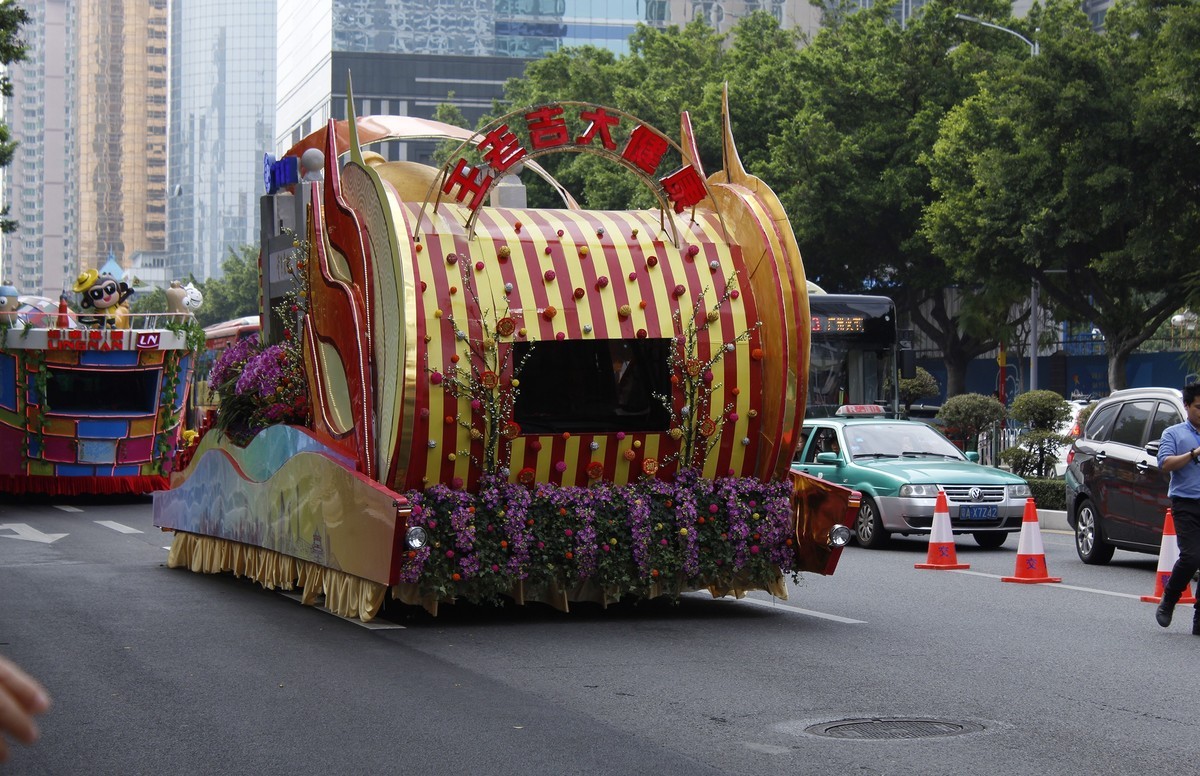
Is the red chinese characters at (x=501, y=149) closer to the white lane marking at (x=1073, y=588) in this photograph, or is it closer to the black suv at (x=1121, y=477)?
the white lane marking at (x=1073, y=588)

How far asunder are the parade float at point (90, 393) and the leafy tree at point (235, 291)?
7773 centimetres

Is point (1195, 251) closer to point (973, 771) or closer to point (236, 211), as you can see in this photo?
point (973, 771)

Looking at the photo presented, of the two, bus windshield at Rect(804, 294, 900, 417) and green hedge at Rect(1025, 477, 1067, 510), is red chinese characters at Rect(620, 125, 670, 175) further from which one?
bus windshield at Rect(804, 294, 900, 417)

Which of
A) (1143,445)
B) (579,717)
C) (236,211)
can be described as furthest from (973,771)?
(236,211)

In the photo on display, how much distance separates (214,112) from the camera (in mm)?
196375

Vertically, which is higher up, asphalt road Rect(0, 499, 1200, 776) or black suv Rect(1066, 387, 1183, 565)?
black suv Rect(1066, 387, 1183, 565)

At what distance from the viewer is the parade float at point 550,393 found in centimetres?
1068

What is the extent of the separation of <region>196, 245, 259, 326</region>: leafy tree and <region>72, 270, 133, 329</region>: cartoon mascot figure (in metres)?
77.1

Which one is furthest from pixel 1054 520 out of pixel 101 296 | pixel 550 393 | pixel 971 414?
pixel 101 296

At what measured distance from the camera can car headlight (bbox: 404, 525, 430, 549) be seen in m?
10.2

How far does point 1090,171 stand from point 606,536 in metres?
22.2

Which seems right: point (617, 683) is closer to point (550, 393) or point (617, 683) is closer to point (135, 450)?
point (550, 393)

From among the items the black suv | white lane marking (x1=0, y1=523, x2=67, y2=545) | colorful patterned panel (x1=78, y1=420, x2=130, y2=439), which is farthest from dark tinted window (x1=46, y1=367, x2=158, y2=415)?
the black suv

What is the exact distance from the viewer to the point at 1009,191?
107 ft
